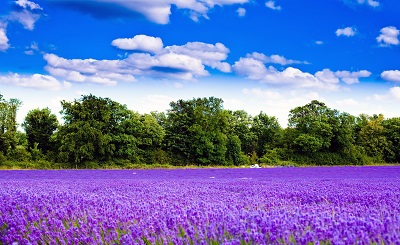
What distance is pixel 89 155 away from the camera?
3275 centimetres

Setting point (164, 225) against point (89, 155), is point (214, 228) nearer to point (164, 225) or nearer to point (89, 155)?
point (164, 225)

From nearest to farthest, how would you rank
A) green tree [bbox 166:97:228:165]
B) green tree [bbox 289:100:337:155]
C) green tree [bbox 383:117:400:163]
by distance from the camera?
green tree [bbox 166:97:228:165] → green tree [bbox 289:100:337:155] → green tree [bbox 383:117:400:163]

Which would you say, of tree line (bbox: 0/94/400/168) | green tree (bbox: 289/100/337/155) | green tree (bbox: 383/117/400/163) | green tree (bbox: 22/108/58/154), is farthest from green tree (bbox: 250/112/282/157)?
green tree (bbox: 22/108/58/154)

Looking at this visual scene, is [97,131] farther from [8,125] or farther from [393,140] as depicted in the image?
[393,140]

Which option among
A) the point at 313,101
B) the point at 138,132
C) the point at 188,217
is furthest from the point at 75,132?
the point at 188,217

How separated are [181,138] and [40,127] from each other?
1473 centimetres

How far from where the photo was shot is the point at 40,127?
4184cm

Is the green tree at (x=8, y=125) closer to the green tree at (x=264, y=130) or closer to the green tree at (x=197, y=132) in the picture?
the green tree at (x=197, y=132)

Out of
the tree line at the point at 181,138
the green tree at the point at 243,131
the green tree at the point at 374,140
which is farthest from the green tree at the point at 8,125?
the green tree at the point at 374,140

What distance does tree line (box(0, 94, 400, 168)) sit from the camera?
3359 centimetres

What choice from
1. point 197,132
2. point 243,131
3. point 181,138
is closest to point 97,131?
point 181,138

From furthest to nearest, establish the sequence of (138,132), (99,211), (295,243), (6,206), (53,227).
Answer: (138,132)
(6,206)
(99,211)
(53,227)
(295,243)

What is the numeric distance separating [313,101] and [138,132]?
19028mm

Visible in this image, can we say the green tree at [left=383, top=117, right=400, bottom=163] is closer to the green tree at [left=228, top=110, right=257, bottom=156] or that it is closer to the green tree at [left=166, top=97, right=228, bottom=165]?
the green tree at [left=228, top=110, right=257, bottom=156]
